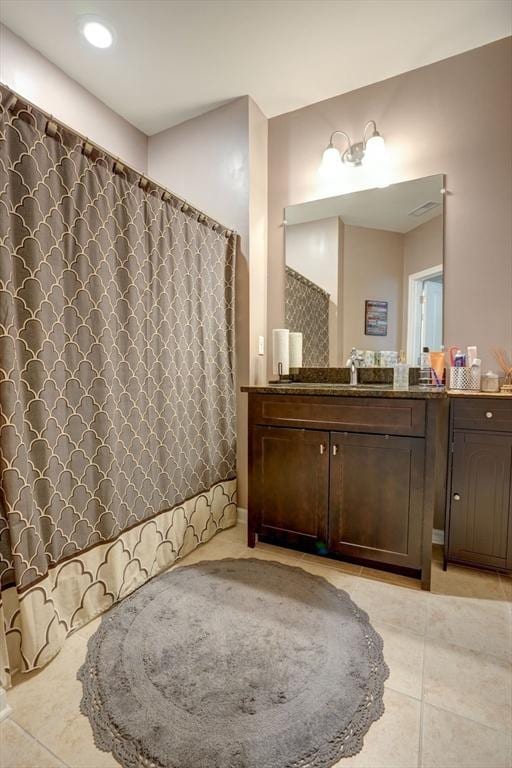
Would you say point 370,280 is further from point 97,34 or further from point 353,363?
point 97,34

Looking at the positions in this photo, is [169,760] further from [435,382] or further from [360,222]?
[360,222]

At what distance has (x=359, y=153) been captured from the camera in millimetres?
2170

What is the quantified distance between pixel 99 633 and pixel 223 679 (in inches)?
20.9

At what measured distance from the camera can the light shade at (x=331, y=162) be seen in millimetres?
2189

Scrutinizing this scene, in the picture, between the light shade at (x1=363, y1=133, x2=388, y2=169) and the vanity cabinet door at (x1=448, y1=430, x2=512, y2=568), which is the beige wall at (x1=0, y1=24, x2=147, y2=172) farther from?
the vanity cabinet door at (x1=448, y1=430, x2=512, y2=568)

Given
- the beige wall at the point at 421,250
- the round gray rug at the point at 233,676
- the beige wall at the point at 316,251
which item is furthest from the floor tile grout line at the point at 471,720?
the beige wall at the point at 316,251

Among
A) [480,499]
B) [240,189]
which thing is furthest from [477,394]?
[240,189]

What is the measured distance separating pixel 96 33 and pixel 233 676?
9.49 feet

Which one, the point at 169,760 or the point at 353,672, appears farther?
the point at 353,672

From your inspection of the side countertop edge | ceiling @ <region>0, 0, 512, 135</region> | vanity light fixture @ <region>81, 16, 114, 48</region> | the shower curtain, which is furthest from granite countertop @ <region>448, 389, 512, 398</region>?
vanity light fixture @ <region>81, 16, 114, 48</region>

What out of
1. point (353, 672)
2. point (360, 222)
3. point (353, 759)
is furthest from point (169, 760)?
point (360, 222)

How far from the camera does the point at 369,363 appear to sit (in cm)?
222

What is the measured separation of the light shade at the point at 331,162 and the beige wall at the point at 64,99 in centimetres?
135

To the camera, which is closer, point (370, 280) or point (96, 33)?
point (96, 33)
